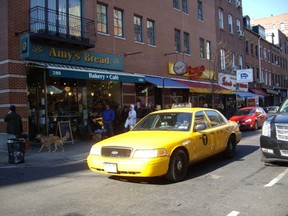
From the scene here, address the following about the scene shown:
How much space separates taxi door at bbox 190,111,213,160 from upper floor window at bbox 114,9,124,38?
1174 cm

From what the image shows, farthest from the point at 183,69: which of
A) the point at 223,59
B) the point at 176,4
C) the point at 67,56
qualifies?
the point at 223,59

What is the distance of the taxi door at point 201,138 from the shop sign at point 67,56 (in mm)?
8169

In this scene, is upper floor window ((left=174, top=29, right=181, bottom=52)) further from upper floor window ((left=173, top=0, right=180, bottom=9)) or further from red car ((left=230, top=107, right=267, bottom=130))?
red car ((left=230, top=107, right=267, bottom=130))

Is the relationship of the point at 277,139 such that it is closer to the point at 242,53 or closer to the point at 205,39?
the point at 205,39

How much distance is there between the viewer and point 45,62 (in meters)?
15.0

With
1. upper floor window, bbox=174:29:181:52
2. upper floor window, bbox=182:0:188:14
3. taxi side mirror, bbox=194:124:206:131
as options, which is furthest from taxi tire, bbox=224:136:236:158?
upper floor window, bbox=182:0:188:14

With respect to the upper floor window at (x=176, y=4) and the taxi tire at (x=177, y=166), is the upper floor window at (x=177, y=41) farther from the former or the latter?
the taxi tire at (x=177, y=166)

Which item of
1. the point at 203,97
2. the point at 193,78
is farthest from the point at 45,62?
the point at 203,97

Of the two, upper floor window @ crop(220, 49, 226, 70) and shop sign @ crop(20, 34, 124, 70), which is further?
upper floor window @ crop(220, 49, 226, 70)

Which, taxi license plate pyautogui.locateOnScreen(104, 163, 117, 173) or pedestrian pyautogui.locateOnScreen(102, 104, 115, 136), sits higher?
pedestrian pyautogui.locateOnScreen(102, 104, 115, 136)

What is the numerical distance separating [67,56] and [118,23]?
4847 millimetres

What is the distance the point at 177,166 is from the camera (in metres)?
7.33

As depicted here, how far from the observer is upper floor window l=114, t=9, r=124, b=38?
64.0 feet

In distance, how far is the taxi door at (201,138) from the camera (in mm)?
7977
